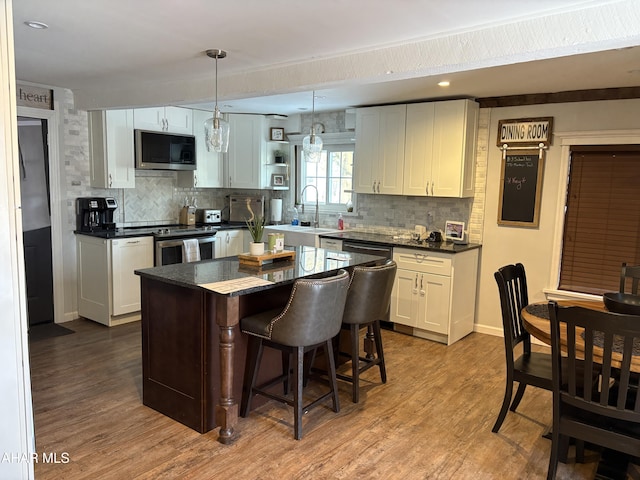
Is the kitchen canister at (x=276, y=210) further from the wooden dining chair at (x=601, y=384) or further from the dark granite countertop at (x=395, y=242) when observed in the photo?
the wooden dining chair at (x=601, y=384)

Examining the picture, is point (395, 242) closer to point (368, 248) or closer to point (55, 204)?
point (368, 248)

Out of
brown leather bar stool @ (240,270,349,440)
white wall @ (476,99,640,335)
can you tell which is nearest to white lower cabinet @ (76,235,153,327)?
brown leather bar stool @ (240,270,349,440)

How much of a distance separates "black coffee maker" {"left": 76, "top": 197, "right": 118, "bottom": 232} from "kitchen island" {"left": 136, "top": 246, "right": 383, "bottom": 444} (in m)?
2.21

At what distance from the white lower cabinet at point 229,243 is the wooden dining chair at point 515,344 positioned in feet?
11.3

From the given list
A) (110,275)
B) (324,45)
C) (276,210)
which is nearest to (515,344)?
(324,45)

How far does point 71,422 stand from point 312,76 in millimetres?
2644

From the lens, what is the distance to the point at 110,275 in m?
4.60

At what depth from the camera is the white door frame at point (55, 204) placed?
15.1 feet

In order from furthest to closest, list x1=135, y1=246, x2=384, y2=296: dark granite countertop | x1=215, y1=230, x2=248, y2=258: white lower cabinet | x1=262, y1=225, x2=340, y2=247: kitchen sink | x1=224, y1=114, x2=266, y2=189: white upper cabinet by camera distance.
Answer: x1=224, y1=114, x2=266, y2=189: white upper cabinet < x1=215, y1=230, x2=248, y2=258: white lower cabinet < x1=262, y1=225, x2=340, y2=247: kitchen sink < x1=135, y1=246, x2=384, y2=296: dark granite countertop

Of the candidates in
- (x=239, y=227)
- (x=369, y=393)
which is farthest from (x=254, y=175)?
(x=369, y=393)

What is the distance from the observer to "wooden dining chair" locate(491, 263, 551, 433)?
8.82ft

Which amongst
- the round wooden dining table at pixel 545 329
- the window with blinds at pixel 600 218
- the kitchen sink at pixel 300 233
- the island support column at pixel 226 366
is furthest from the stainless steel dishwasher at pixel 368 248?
the island support column at pixel 226 366

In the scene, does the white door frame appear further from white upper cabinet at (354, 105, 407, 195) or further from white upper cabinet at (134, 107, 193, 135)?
white upper cabinet at (354, 105, 407, 195)

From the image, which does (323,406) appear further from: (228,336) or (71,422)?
(71,422)
